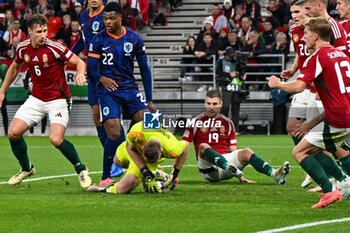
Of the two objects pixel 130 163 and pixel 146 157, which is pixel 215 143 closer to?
pixel 130 163

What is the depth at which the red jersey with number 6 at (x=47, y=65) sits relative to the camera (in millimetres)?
10039

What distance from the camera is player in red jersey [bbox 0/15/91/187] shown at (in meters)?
9.95

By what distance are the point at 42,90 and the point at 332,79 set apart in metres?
4.25

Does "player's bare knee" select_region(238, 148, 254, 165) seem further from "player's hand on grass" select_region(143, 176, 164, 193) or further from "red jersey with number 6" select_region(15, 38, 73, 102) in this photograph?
"red jersey with number 6" select_region(15, 38, 73, 102)

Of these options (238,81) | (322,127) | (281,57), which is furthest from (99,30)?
(281,57)

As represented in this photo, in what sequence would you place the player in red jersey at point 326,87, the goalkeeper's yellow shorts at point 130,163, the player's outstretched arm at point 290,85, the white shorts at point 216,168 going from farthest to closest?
the white shorts at point 216,168 → the goalkeeper's yellow shorts at point 130,163 → the player in red jersey at point 326,87 → the player's outstretched arm at point 290,85

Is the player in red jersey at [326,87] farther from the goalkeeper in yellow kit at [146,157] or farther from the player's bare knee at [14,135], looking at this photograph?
the player's bare knee at [14,135]

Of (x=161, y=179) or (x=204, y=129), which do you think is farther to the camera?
(x=204, y=129)

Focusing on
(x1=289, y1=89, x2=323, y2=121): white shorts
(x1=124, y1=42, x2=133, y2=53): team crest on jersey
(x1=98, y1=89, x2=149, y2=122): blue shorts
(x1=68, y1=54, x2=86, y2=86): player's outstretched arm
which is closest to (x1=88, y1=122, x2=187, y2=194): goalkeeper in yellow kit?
(x1=98, y1=89, x2=149, y2=122): blue shorts

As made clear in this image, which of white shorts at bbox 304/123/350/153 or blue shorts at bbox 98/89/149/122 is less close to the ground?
white shorts at bbox 304/123/350/153

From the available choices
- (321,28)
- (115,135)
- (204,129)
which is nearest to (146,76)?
(115,135)

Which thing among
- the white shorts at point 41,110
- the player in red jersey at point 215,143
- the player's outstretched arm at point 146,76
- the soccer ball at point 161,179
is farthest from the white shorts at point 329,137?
the white shorts at point 41,110

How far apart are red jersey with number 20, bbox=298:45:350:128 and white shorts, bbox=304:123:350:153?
0.06 metres

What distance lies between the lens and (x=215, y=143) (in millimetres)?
10695
